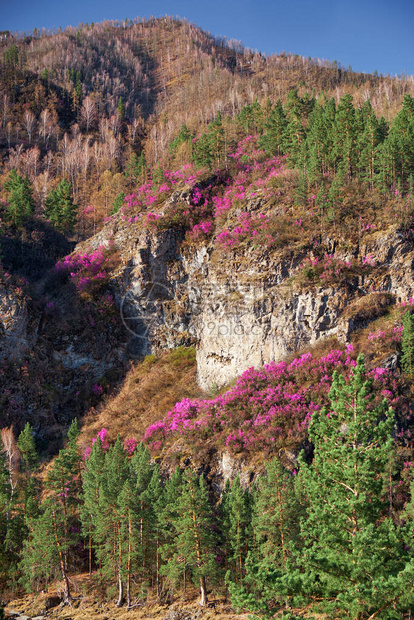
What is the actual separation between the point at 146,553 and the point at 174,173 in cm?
4109

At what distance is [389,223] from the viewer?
3791 centimetres

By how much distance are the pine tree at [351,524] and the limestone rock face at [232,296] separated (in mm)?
22524

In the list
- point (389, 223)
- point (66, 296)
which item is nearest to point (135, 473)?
point (66, 296)

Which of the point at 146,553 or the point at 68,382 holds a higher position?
the point at 68,382

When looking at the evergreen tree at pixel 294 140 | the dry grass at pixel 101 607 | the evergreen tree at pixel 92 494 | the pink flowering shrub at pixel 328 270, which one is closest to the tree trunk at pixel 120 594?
the dry grass at pixel 101 607

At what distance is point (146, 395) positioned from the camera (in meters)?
43.4

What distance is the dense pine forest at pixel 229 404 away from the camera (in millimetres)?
13172

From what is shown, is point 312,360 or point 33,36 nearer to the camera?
point 312,360

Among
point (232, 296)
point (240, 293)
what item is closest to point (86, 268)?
point (232, 296)

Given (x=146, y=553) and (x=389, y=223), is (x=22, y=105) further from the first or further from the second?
(x=146, y=553)

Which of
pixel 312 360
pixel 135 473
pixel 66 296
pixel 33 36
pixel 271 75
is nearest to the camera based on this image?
pixel 135 473

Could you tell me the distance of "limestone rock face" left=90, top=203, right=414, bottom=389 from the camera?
36625 millimetres

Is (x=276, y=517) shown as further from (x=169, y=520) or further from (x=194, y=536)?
(x=169, y=520)

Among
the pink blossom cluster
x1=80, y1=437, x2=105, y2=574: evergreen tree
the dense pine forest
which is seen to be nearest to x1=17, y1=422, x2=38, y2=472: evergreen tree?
the dense pine forest
